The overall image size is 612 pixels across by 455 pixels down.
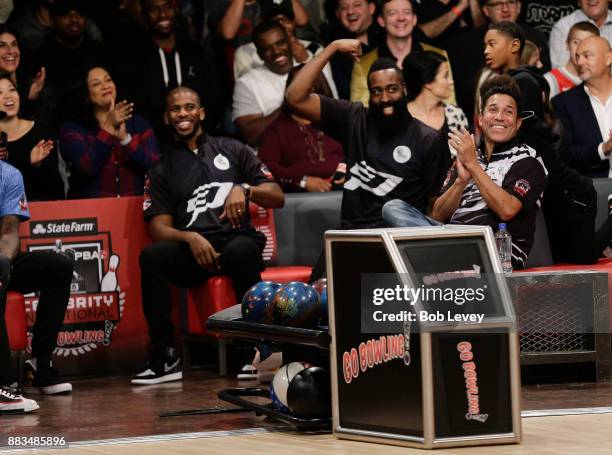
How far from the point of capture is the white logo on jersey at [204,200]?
802cm

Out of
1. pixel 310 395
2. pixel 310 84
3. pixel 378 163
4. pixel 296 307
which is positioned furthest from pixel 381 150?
pixel 310 395

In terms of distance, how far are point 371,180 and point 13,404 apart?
2602mm

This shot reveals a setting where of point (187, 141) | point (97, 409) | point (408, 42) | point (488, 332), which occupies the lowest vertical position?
point (97, 409)

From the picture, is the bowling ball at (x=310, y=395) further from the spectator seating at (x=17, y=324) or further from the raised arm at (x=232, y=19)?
the raised arm at (x=232, y=19)

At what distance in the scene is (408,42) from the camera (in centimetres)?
956

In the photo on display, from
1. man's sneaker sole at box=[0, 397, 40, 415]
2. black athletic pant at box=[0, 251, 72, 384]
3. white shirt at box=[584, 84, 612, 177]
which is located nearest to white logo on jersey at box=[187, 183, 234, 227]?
black athletic pant at box=[0, 251, 72, 384]

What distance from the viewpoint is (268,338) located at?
5.59m

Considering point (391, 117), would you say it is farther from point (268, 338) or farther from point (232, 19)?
point (268, 338)

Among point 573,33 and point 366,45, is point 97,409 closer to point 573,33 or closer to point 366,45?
point 366,45

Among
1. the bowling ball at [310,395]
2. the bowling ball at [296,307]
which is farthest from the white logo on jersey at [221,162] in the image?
the bowling ball at [310,395]

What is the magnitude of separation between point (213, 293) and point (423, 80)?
2276 millimetres

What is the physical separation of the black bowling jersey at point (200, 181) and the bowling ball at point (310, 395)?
259 cm

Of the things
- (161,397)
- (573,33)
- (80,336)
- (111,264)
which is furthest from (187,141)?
(573,33)

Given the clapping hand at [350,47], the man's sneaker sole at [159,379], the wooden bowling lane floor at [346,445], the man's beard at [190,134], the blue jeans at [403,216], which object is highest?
the clapping hand at [350,47]
